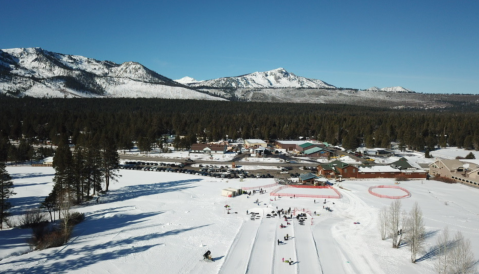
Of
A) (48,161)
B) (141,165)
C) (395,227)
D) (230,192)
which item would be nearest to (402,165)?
(395,227)

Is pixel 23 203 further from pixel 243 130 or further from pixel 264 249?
pixel 243 130

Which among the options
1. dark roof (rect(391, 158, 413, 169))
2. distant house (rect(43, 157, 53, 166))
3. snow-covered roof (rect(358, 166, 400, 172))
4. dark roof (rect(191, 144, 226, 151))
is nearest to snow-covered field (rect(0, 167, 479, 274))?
snow-covered roof (rect(358, 166, 400, 172))

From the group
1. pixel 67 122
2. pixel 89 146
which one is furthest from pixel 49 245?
pixel 67 122

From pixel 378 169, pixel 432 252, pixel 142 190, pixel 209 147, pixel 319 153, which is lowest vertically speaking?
pixel 432 252

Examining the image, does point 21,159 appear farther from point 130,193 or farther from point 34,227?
point 34,227

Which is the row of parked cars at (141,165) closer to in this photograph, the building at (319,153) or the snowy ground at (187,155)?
the snowy ground at (187,155)

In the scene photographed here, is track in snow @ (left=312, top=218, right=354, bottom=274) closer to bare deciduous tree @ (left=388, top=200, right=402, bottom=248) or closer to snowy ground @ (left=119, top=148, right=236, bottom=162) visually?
bare deciduous tree @ (left=388, top=200, right=402, bottom=248)

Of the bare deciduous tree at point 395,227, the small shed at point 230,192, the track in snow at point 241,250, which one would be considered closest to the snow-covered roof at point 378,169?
the small shed at point 230,192
